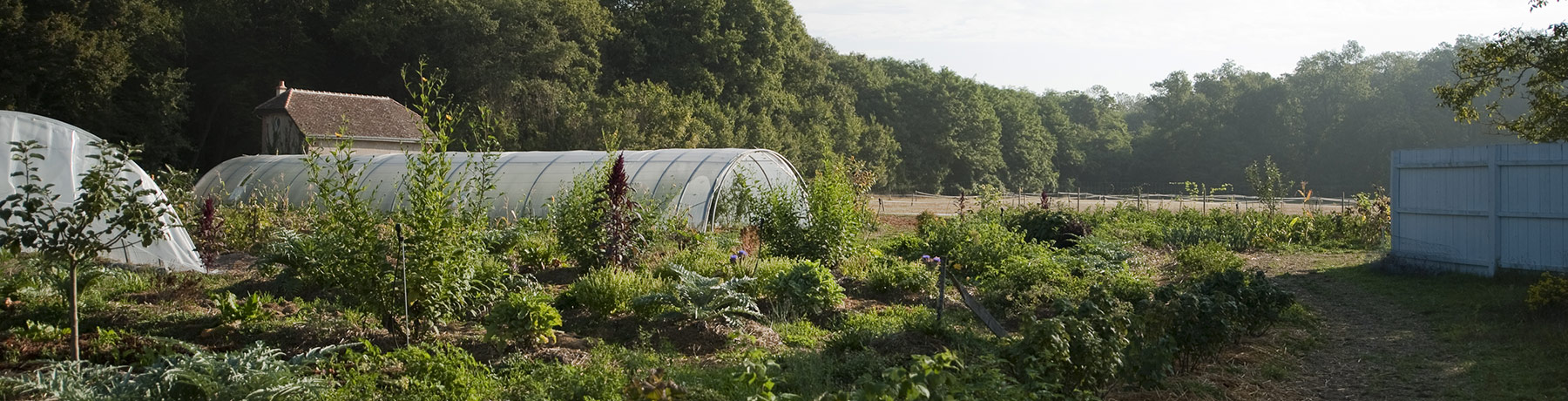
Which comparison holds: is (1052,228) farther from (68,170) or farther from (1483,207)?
(68,170)

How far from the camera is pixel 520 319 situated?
238 inches

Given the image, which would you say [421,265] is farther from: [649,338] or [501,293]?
[649,338]

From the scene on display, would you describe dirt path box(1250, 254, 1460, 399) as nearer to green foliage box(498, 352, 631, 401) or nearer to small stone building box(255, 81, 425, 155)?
green foliage box(498, 352, 631, 401)

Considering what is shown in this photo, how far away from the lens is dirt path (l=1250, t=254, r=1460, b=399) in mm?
6293

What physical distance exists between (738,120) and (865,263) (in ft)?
Result: 91.3

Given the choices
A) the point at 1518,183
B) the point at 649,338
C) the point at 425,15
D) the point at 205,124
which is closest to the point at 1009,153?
the point at 425,15

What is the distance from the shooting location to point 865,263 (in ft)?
34.4

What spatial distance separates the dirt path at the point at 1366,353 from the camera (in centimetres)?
629

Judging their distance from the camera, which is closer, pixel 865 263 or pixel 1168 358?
pixel 1168 358

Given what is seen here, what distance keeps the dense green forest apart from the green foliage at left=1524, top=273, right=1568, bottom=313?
979cm

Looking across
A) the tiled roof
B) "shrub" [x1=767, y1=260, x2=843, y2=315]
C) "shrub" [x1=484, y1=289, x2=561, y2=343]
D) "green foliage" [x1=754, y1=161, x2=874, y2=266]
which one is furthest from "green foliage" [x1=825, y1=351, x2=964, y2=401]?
the tiled roof

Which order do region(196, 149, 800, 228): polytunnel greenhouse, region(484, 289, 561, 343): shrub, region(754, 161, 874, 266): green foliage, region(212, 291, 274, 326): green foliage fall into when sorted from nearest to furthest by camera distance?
region(484, 289, 561, 343): shrub, region(212, 291, 274, 326): green foliage, region(754, 161, 874, 266): green foliage, region(196, 149, 800, 228): polytunnel greenhouse

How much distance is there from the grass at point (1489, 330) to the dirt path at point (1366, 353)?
0.13 m

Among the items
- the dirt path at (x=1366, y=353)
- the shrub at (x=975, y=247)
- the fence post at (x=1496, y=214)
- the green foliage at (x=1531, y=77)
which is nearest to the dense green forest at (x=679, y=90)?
the green foliage at (x=1531, y=77)
